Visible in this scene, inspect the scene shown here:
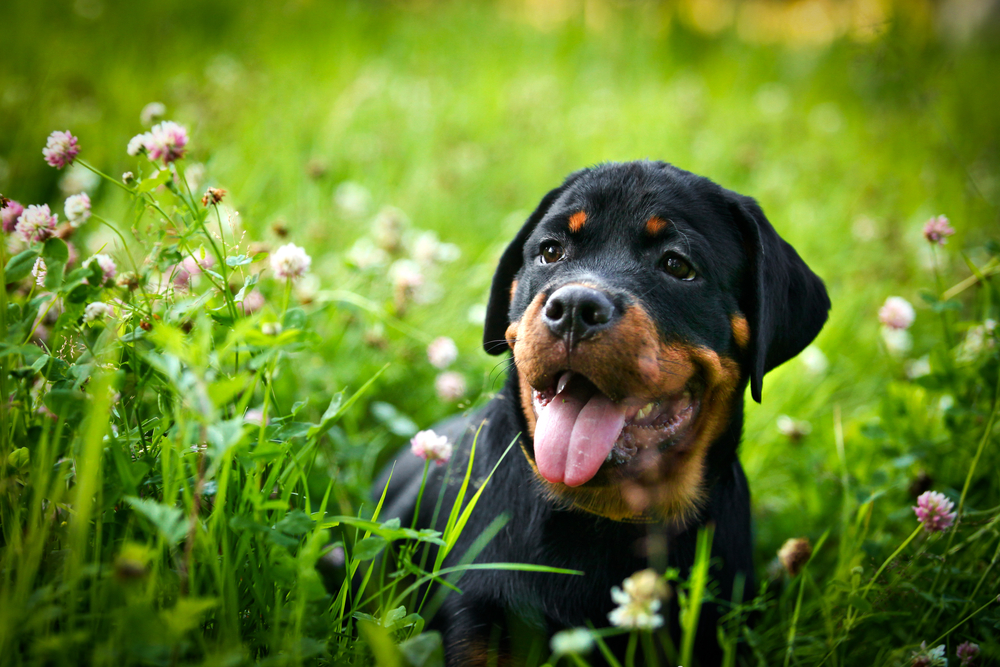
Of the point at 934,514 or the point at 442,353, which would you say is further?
the point at 442,353

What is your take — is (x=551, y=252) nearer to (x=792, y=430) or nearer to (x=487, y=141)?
(x=792, y=430)

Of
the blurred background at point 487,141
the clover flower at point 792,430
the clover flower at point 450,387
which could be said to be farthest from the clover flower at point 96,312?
the clover flower at point 792,430

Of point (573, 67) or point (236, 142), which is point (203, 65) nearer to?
point (236, 142)

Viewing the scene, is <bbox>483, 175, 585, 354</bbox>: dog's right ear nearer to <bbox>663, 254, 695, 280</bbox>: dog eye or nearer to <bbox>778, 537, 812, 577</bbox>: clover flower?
<bbox>663, 254, 695, 280</bbox>: dog eye

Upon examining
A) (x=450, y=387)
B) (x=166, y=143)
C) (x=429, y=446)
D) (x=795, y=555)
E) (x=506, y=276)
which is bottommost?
(x=795, y=555)

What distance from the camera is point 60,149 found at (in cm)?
162

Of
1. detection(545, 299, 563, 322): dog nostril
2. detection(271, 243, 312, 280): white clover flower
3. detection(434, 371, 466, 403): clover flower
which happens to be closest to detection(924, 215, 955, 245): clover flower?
detection(545, 299, 563, 322): dog nostril

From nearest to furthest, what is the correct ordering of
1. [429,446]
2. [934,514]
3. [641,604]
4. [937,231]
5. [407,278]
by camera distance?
[641,604], [429,446], [934,514], [937,231], [407,278]

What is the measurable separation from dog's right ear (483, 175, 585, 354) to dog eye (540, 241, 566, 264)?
135 mm

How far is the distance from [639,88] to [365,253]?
5659 millimetres

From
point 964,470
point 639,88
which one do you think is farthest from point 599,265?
point 639,88

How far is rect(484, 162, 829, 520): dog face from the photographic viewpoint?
1.72 meters

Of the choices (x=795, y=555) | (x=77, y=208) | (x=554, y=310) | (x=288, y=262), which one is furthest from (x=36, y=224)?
(x=795, y=555)

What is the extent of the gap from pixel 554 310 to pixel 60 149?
4.55 ft
